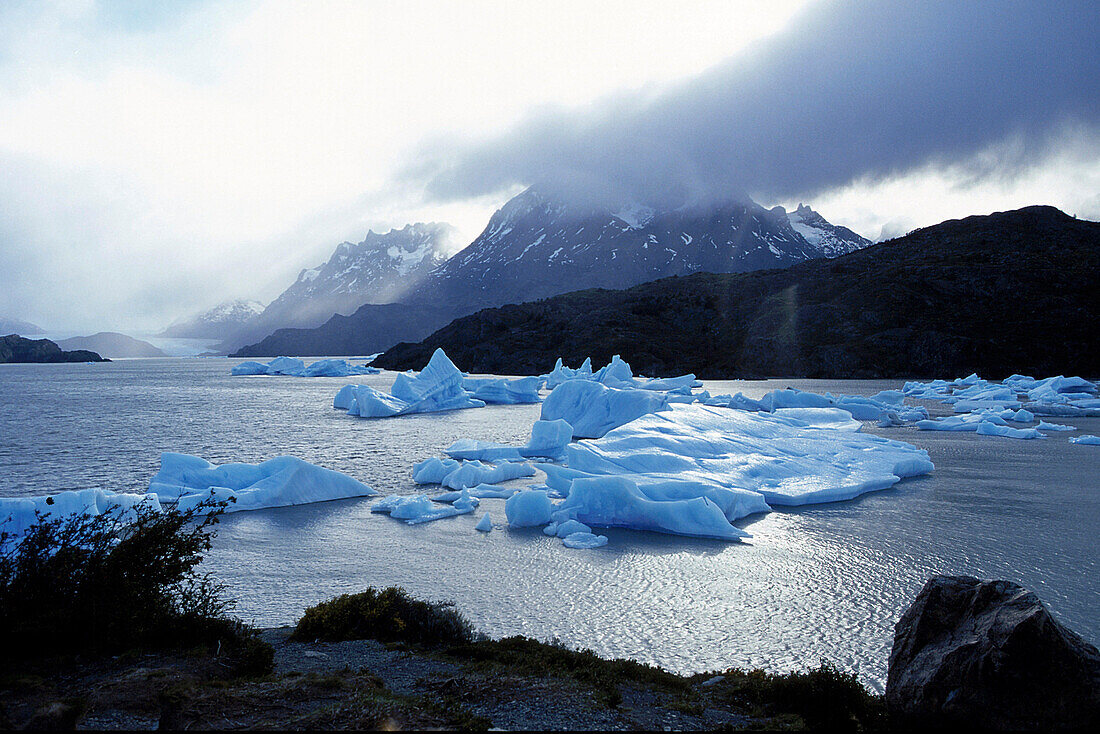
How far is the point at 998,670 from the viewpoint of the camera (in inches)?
165

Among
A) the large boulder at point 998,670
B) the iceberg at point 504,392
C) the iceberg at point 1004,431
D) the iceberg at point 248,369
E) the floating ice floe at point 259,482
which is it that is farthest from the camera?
the iceberg at point 248,369

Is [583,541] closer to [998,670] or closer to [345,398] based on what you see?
[998,670]

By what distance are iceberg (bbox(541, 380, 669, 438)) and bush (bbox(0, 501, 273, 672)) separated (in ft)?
66.1

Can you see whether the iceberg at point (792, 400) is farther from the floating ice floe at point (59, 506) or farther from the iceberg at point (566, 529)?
the floating ice floe at point (59, 506)

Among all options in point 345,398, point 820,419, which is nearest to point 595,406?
point 820,419

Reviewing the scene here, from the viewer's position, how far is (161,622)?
5988 mm

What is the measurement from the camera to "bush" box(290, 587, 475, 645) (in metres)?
6.73

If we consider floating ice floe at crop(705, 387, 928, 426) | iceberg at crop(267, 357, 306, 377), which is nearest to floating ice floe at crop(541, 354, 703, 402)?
floating ice floe at crop(705, 387, 928, 426)

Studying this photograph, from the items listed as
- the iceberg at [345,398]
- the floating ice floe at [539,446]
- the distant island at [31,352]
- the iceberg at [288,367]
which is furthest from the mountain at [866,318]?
the distant island at [31,352]

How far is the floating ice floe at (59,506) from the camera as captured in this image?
9812 millimetres

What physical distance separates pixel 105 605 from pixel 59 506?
22.6 ft

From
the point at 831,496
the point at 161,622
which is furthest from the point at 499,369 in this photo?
the point at 161,622

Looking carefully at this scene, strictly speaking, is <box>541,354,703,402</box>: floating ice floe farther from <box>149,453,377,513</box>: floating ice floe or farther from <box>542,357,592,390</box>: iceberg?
<box>149,453,377,513</box>: floating ice floe

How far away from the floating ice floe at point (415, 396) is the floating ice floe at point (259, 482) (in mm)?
20986
